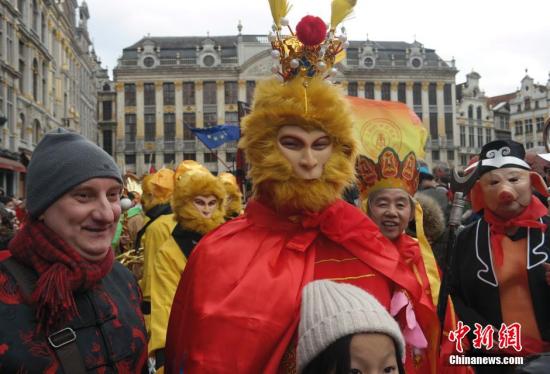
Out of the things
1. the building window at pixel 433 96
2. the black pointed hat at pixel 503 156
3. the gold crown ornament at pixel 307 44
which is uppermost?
the building window at pixel 433 96

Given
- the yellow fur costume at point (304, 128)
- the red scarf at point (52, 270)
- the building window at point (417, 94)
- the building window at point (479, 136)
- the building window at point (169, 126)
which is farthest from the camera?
the building window at point (479, 136)

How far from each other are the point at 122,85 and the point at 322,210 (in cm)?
5263

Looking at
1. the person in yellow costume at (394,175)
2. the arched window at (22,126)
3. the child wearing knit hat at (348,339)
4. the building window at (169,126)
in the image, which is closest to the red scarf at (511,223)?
the person in yellow costume at (394,175)

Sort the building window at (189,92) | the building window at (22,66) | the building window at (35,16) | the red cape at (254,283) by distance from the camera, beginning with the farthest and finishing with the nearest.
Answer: the building window at (189,92) → the building window at (35,16) → the building window at (22,66) → the red cape at (254,283)

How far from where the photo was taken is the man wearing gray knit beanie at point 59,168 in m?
2.12

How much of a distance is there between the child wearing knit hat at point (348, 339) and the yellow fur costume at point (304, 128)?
0.83 metres

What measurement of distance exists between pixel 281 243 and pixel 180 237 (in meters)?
2.23

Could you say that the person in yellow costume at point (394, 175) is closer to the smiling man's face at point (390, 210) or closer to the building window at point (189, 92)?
the smiling man's face at point (390, 210)

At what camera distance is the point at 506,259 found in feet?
11.5

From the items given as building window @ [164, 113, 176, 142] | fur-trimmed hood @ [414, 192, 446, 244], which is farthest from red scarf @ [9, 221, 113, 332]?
building window @ [164, 113, 176, 142]

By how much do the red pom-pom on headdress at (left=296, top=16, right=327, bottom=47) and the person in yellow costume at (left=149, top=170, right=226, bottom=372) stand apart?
227 centimetres

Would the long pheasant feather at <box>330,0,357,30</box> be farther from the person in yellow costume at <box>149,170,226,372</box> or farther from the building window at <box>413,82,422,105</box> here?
the building window at <box>413,82,422,105</box>

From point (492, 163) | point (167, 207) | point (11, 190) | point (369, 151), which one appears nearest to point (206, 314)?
point (369, 151)

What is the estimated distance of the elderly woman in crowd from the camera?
1.94 meters
